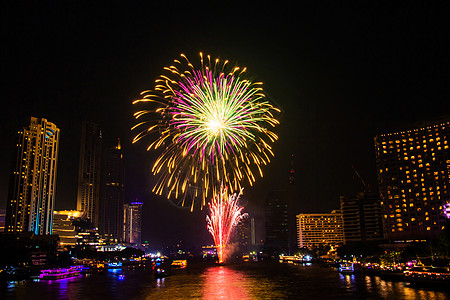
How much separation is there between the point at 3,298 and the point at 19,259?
70.5m

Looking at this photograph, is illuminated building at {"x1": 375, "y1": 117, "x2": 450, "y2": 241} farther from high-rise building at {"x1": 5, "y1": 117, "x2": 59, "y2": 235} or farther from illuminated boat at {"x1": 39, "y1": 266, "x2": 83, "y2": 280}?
high-rise building at {"x1": 5, "y1": 117, "x2": 59, "y2": 235}

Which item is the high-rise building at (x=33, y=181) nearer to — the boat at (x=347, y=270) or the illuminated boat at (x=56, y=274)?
the illuminated boat at (x=56, y=274)

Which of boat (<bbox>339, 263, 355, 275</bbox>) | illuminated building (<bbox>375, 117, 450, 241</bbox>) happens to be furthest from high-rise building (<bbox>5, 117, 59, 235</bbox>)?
illuminated building (<bbox>375, 117, 450, 241</bbox>)

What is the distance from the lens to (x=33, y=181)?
181000mm

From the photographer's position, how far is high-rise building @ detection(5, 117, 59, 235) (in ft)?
578

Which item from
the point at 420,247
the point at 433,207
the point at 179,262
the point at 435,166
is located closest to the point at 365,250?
the point at 433,207

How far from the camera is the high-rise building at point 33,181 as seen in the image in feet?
578

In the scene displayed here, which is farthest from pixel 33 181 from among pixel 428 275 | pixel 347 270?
pixel 428 275

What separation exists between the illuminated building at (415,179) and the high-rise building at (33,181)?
148849 mm

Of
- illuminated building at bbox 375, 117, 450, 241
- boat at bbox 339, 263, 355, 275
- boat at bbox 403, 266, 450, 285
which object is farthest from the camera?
illuminated building at bbox 375, 117, 450, 241

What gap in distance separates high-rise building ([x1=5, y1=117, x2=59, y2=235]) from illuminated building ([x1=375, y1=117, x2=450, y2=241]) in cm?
14885

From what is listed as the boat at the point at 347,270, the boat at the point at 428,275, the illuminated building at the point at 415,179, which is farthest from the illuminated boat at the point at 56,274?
the illuminated building at the point at 415,179

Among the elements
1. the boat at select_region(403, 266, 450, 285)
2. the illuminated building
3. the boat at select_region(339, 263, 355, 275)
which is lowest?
the boat at select_region(339, 263, 355, 275)

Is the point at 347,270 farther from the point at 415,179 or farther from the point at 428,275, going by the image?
the point at 415,179
